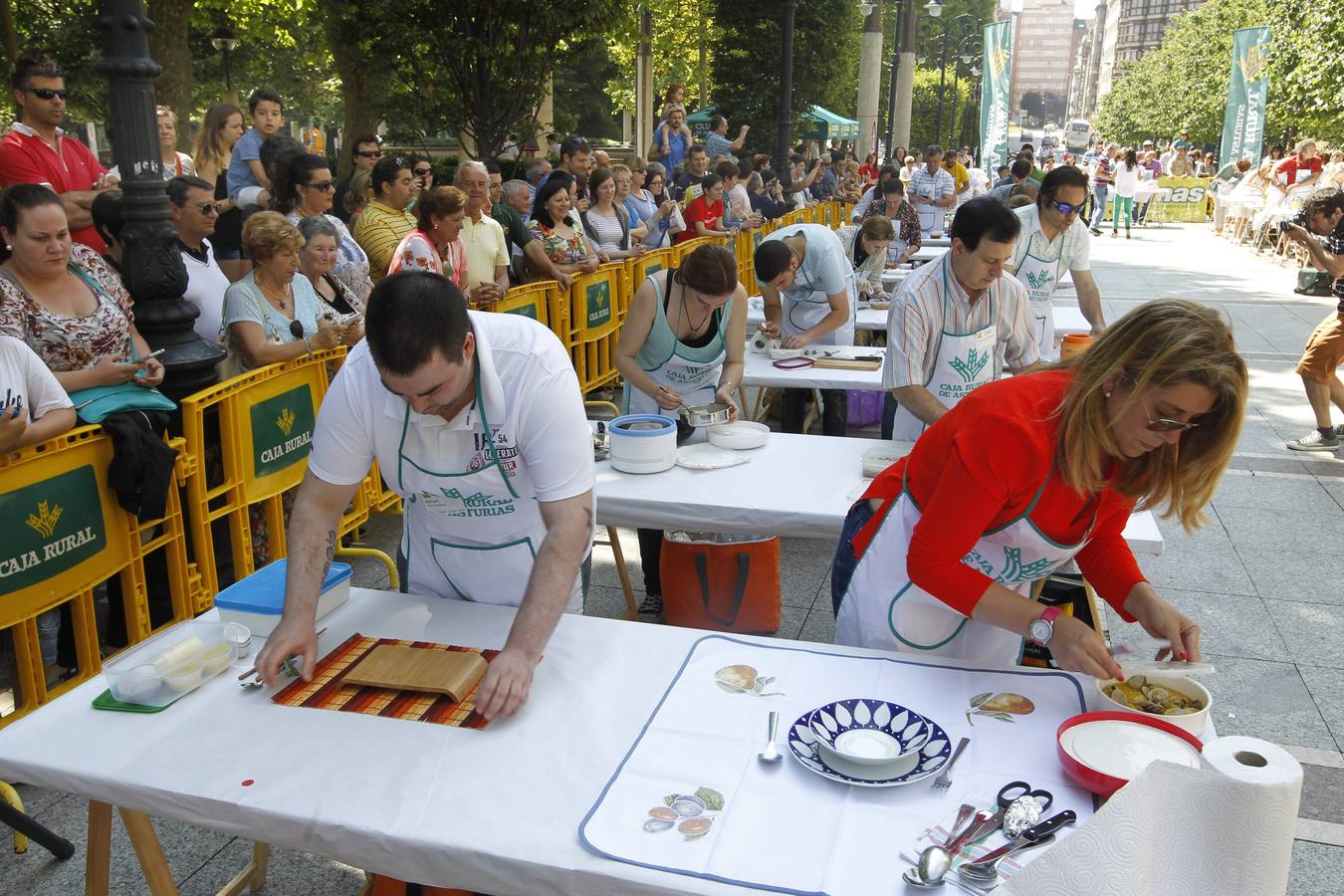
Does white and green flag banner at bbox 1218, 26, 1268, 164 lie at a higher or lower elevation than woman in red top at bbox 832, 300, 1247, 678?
higher

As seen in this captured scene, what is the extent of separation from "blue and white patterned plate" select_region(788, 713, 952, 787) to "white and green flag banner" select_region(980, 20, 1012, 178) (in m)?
26.1

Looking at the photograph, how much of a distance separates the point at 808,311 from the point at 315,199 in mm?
3120

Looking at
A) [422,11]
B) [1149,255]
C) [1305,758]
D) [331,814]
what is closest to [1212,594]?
[1305,758]

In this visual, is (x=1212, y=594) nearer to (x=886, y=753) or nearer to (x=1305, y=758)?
(x=1305, y=758)

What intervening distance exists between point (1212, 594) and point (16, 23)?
24.4 metres

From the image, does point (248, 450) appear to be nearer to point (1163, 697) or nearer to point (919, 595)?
point (919, 595)

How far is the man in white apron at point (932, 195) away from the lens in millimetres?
15328

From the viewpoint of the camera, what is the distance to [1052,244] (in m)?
6.71

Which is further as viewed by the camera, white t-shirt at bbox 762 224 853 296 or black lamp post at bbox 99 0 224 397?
white t-shirt at bbox 762 224 853 296

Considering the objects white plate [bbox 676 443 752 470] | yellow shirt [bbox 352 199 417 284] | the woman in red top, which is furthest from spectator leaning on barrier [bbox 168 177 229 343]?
the woman in red top

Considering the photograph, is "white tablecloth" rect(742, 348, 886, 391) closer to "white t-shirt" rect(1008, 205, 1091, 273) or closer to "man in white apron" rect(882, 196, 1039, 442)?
"man in white apron" rect(882, 196, 1039, 442)

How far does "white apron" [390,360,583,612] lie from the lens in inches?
101

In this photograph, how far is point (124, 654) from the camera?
237 cm

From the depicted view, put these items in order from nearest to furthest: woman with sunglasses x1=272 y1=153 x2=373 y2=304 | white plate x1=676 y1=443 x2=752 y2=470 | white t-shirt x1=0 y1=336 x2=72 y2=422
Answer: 1. white t-shirt x1=0 y1=336 x2=72 y2=422
2. white plate x1=676 y1=443 x2=752 y2=470
3. woman with sunglasses x1=272 y1=153 x2=373 y2=304
